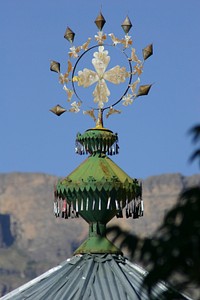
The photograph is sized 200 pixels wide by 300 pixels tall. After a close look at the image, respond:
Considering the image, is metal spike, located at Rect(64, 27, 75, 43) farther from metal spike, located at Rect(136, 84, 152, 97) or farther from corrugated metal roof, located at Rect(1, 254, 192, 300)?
corrugated metal roof, located at Rect(1, 254, 192, 300)

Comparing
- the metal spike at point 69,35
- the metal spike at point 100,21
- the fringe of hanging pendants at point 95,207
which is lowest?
the fringe of hanging pendants at point 95,207

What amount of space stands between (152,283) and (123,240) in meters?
0.23

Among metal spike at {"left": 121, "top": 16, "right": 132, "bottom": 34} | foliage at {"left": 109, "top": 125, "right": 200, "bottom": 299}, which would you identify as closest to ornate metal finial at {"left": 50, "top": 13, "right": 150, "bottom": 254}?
metal spike at {"left": 121, "top": 16, "right": 132, "bottom": 34}

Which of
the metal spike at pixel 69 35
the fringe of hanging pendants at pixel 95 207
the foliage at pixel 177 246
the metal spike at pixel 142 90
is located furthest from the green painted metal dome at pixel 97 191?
the foliage at pixel 177 246

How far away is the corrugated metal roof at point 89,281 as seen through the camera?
10.7 metres

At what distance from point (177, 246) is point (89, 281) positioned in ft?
20.1

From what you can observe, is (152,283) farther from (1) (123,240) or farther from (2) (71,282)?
(2) (71,282)

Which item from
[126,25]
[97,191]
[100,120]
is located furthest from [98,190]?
[126,25]

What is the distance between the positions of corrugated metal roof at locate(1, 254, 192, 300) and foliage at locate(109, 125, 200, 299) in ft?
17.9

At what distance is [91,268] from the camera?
445 inches

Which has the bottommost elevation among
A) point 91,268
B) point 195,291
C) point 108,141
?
point 195,291

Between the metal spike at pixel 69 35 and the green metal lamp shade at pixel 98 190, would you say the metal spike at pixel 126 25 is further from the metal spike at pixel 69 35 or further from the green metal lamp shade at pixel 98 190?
the green metal lamp shade at pixel 98 190

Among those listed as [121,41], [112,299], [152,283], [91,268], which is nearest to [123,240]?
[152,283]

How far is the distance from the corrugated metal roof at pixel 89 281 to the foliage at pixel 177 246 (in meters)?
5.45
